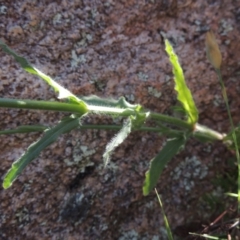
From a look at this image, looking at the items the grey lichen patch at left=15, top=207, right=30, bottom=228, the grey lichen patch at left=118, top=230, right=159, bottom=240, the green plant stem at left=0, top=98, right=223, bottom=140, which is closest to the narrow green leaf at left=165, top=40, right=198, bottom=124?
the green plant stem at left=0, top=98, right=223, bottom=140

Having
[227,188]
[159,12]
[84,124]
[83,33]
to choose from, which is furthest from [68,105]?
[227,188]

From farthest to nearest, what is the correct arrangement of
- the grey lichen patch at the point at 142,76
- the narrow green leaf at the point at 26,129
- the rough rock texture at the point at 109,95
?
the grey lichen patch at the point at 142,76 → the rough rock texture at the point at 109,95 → the narrow green leaf at the point at 26,129

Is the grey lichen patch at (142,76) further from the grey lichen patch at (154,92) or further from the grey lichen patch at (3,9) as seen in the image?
the grey lichen patch at (3,9)

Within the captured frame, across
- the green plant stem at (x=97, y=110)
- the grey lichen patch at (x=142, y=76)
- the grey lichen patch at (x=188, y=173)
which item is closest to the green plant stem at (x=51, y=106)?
the green plant stem at (x=97, y=110)

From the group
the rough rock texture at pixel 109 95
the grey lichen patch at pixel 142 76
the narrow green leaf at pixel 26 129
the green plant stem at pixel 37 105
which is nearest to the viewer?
the green plant stem at pixel 37 105

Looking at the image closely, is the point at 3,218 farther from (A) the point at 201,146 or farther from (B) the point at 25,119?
(A) the point at 201,146

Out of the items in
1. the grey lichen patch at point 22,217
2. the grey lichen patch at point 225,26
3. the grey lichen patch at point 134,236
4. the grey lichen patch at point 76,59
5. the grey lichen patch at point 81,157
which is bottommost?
the grey lichen patch at point 22,217

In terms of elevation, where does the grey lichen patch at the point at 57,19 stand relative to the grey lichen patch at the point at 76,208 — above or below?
above

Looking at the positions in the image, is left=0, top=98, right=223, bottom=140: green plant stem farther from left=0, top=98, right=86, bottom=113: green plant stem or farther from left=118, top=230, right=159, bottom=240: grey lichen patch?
left=118, top=230, right=159, bottom=240: grey lichen patch
